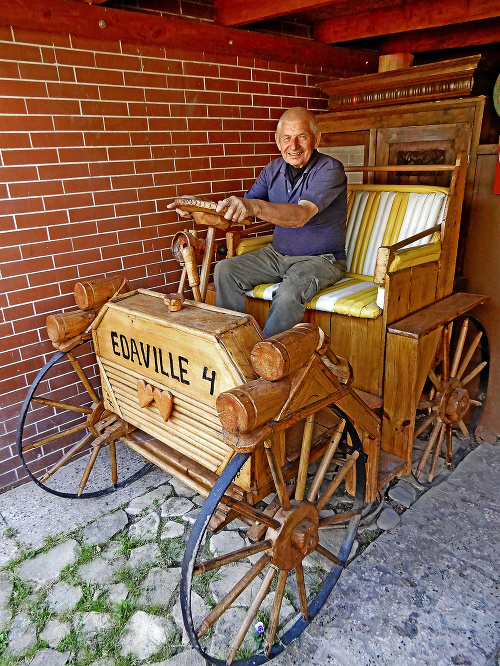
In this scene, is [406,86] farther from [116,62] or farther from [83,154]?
[83,154]

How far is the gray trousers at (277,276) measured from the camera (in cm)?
288

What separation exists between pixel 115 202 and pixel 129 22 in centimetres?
116

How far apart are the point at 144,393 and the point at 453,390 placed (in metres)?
2.05

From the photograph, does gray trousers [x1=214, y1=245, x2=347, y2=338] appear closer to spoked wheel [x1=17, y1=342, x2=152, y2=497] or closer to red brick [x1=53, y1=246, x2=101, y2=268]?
red brick [x1=53, y1=246, x2=101, y2=268]

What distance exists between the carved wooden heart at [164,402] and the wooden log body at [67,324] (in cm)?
69

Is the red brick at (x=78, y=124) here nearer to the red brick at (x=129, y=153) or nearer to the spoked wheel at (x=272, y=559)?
the red brick at (x=129, y=153)

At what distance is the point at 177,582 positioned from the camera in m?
2.44

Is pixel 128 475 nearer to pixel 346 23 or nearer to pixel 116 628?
pixel 116 628

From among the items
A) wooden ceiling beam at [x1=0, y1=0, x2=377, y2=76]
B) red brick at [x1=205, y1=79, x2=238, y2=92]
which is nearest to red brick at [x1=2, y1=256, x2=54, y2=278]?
wooden ceiling beam at [x1=0, y1=0, x2=377, y2=76]

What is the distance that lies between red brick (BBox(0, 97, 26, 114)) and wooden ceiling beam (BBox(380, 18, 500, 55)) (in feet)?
11.3

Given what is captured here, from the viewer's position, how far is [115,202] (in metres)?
3.39

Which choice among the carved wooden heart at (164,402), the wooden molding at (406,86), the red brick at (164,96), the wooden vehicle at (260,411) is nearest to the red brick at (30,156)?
the red brick at (164,96)

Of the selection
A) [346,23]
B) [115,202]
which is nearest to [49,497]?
[115,202]

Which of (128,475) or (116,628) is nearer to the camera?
(116,628)
